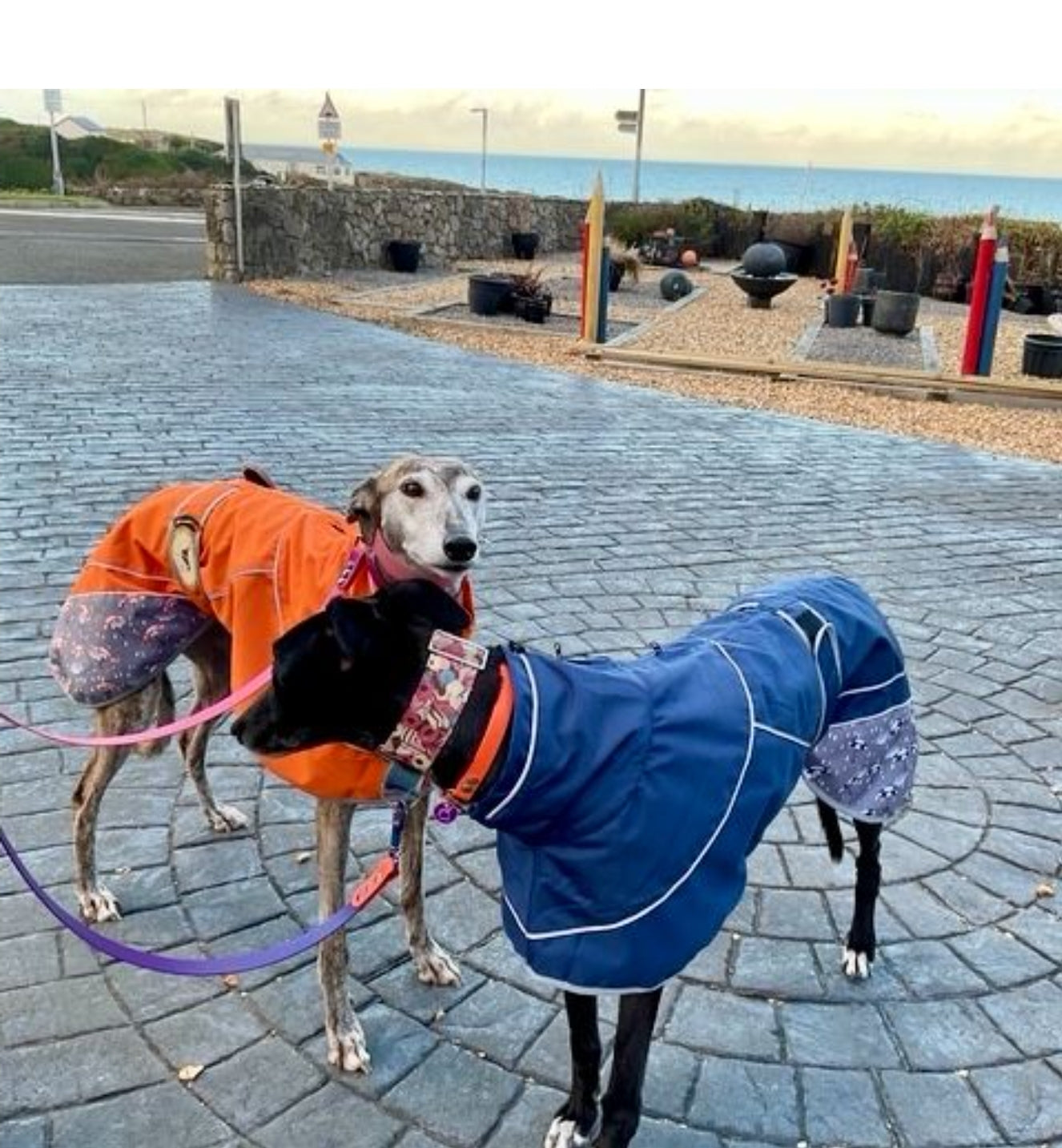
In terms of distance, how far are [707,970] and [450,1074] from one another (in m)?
0.88

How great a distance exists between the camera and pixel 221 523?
10.8 ft

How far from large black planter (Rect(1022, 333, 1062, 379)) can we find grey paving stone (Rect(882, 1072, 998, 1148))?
14.0 metres

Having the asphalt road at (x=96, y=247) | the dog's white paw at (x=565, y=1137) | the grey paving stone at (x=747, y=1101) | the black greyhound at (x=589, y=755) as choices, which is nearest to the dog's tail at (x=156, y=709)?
the black greyhound at (x=589, y=755)

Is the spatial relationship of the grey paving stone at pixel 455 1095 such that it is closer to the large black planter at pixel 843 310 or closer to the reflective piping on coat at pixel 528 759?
the reflective piping on coat at pixel 528 759

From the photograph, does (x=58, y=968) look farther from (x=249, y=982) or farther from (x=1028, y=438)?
(x=1028, y=438)

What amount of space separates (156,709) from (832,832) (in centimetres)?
223

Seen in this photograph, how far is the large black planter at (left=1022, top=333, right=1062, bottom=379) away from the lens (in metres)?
15.0

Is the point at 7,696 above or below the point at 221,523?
below

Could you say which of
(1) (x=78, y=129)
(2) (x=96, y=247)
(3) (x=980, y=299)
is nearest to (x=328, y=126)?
(2) (x=96, y=247)

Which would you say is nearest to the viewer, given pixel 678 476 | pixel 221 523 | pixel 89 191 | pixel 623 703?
pixel 623 703

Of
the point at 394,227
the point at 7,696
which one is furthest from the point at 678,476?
the point at 394,227

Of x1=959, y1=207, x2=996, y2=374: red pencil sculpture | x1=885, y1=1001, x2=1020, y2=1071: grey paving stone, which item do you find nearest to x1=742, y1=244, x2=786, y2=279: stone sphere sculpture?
x1=959, y1=207, x2=996, y2=374: red pencil sculpture

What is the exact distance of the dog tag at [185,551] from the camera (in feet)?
10.8

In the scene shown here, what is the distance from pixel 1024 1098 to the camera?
297cm
